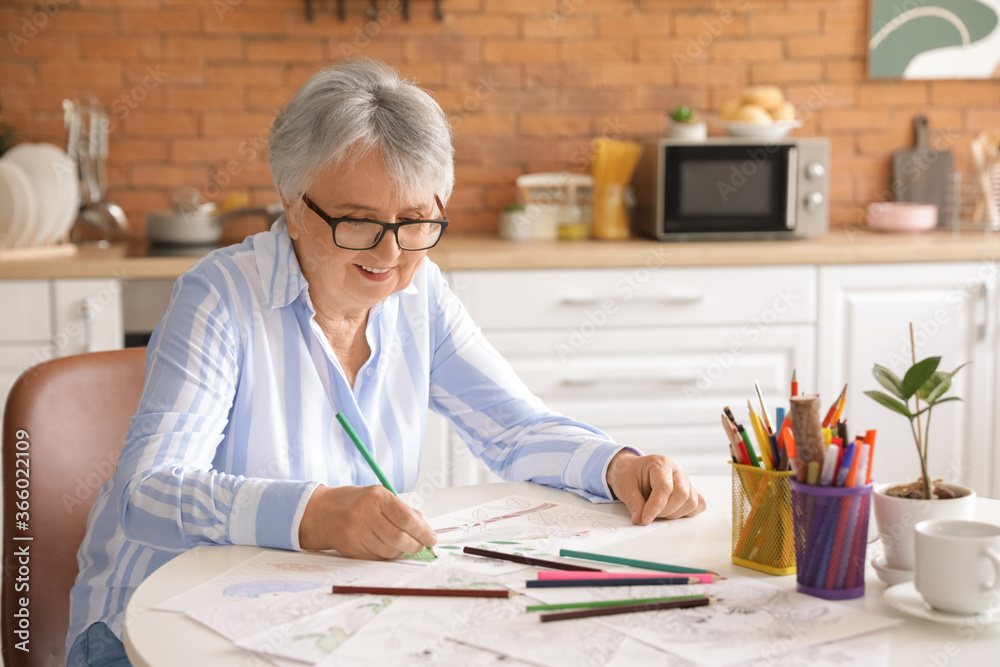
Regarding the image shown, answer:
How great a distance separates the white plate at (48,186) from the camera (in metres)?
2.82

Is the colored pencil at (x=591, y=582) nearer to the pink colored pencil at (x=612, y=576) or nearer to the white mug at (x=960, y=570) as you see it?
the pink colored pencil at (x=612, y=576)

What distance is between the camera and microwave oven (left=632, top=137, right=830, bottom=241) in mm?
2947

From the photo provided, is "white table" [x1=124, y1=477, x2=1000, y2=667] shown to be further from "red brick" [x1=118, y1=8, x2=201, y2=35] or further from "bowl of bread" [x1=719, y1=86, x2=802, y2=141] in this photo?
"red brick" [x1=118, y1=8, x2=201, y2=35]

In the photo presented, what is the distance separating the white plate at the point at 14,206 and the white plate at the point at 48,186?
3 centimetres

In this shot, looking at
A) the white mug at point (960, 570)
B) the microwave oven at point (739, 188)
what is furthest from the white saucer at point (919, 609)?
the microwave oven at point (739, 188)

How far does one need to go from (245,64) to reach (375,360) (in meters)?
2.02

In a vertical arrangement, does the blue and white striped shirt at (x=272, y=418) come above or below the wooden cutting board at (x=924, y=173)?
below

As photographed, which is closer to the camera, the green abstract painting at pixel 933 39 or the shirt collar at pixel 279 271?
the shirt collar at pixel 279 271

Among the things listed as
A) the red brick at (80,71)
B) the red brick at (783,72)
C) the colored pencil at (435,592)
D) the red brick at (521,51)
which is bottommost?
the colored pencil at (435,592)

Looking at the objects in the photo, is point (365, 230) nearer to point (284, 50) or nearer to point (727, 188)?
point (727, 188)

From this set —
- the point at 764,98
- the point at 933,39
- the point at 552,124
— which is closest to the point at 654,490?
the point at 764,98

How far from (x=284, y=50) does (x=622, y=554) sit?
8.43 ft

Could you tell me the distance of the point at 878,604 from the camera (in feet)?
3.16

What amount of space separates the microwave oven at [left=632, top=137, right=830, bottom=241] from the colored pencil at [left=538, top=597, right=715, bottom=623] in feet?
6.91
